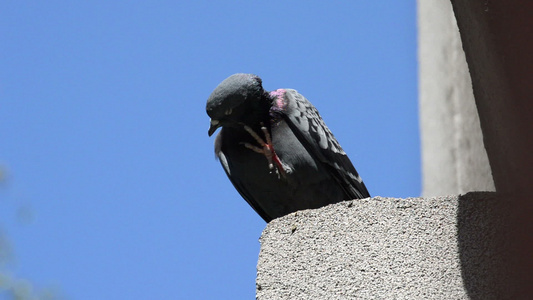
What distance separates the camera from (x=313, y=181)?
5457mm

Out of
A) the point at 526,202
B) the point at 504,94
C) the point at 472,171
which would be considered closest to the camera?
the point at 504,94

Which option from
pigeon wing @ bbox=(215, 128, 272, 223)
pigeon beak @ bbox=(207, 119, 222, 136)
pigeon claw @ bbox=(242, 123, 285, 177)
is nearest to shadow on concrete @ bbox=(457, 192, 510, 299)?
pigeon claw @ bbox=(242, 123, 285, 177)

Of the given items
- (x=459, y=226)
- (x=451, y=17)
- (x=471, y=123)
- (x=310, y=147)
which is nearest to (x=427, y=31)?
(x=451, y=17)

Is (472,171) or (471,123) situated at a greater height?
(471,123)

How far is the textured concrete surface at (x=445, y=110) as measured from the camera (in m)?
6.31

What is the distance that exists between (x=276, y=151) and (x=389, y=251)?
2353mm

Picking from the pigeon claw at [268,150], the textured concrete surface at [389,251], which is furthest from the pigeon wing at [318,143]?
the textured concrete surface at [389,251]

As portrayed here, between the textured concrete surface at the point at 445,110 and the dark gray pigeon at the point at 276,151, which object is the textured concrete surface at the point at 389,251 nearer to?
the dark gray pigeon at the point at 276,151

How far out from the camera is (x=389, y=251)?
313cm

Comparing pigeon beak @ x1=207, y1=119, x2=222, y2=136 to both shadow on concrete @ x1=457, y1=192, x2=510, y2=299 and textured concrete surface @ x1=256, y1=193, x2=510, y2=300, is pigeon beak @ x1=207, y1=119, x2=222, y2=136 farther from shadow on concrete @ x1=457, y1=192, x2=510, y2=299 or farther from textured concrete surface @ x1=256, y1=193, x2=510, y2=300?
shadow on concrete @ x1=457, y1=192, x2=510, y2=299

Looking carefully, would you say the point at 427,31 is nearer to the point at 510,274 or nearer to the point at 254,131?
the point at 254,131

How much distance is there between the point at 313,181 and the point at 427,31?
97.8 inches

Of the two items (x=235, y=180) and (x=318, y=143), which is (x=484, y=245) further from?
(x=235, y=180)

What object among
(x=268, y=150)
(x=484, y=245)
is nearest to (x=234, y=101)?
(x=268, y=150)
